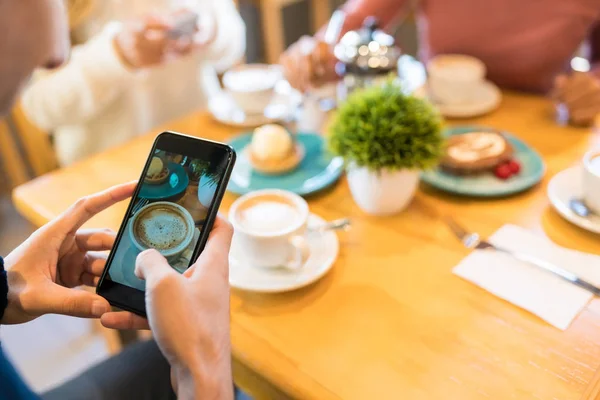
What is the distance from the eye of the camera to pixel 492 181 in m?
0.96

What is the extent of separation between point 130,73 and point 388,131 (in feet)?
2.60

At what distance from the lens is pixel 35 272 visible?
70 centimetres

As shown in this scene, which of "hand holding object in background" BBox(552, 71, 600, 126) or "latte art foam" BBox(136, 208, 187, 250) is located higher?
"latte art foam" BBox(136, 208, 187, 250)

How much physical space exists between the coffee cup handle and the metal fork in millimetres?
263

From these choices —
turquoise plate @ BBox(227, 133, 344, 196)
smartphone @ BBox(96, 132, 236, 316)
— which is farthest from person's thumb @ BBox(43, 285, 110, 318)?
turquoise plate @ BBox(227, 133, 344, 196)

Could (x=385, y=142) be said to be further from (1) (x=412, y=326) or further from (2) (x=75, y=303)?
(2) (x=75, y=303)

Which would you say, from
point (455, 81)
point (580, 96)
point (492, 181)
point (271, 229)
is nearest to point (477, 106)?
point (455, 81)

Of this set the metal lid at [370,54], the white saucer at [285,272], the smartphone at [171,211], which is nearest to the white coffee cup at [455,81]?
the metal lid at [370,54]

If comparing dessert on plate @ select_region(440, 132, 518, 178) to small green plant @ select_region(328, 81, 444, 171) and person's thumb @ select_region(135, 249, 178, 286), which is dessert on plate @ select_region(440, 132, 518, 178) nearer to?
small green plant @ select_region(328, 81, 444, 171)

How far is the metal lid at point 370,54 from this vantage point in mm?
1134

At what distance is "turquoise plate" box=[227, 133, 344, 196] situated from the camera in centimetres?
99

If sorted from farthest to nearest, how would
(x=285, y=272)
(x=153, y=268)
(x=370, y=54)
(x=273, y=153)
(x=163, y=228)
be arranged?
(x=370, y=54)
(x=273, y=153)
(x=285, y=272)
(x=163, y=228)
(x=153, y=268)

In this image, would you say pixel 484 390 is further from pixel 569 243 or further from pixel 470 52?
pixel 470 52

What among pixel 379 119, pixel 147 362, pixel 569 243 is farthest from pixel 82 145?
pixel 569 243
